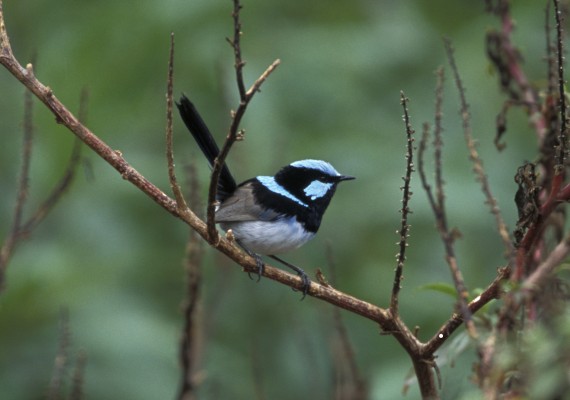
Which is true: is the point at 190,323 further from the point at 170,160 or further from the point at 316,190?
the point at 316,190

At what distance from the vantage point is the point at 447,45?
2922 millimetres

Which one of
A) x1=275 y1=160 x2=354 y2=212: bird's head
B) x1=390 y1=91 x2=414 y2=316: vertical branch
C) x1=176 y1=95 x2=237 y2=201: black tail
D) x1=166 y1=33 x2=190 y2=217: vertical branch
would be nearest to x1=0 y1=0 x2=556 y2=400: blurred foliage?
x1=275 y1=160 x2=354 y2=212: bird's head

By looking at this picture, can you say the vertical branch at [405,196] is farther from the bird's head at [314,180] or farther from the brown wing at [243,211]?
the bird's head at [314,180]

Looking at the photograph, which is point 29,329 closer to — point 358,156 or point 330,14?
point 358,156

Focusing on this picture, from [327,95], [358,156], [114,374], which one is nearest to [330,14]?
[327,95]

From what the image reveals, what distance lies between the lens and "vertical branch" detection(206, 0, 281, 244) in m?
1.96

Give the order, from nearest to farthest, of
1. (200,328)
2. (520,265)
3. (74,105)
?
(520,265) < (200,328) < (74,105)

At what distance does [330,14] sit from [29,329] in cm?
367

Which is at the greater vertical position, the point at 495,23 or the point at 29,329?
the point at 495,23

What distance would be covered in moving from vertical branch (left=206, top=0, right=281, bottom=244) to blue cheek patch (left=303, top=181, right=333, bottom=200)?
63.4 inches

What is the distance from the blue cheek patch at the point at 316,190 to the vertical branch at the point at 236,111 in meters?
1.61

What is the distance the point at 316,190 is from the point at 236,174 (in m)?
0.77

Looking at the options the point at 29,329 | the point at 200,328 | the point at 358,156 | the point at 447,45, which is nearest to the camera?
the point at 447,45

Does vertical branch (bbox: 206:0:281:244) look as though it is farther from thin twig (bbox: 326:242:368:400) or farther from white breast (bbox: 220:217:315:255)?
white breast (bbox: 220:217:315:255)
